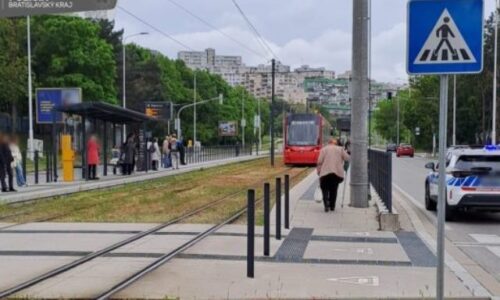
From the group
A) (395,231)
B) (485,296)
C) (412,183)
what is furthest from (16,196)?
(412,183)

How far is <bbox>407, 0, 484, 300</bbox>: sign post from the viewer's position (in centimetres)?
589

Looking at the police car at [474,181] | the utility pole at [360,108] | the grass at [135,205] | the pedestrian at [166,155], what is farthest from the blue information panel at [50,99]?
the police car at [474,181]

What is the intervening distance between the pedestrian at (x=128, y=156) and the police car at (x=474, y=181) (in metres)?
18.6

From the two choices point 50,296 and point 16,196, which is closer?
point 50,296

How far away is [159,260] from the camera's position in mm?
9211

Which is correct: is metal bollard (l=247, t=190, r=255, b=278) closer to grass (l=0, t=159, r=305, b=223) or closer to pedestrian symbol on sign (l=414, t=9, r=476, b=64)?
pedestrian symbol on sign (l=414, t=9, r=476, b=64)

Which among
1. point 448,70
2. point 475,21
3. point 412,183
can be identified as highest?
point 475,21

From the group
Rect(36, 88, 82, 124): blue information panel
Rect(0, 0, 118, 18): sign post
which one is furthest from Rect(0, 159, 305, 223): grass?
Rect(36, 88, 82, 124): blue information panel

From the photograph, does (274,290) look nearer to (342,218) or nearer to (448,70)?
(448,70)

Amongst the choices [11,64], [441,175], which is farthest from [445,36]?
[11,64]

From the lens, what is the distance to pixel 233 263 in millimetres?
9156

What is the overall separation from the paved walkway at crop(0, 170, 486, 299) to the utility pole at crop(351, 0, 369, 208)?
318cm

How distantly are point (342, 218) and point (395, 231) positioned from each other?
1.99 m

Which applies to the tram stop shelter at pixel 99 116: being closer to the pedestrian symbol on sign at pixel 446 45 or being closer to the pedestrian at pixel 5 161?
the pedestrian at pixel 5 161
